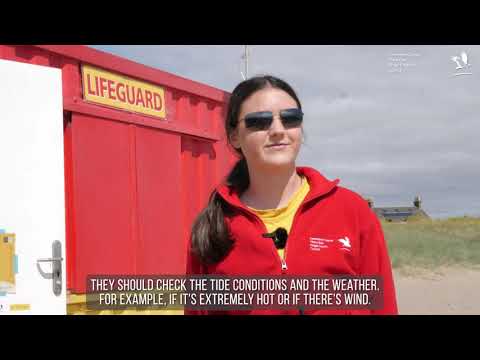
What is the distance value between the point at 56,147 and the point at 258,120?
141 centimetres

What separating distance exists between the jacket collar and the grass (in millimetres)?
7972

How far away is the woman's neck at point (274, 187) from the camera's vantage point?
1.66 meters

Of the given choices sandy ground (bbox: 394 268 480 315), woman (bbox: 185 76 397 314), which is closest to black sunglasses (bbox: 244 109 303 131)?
woman (bbox: 185 76 397 314)

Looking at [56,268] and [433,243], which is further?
[433,243]

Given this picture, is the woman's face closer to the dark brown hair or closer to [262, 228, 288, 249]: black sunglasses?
the dark brown hair

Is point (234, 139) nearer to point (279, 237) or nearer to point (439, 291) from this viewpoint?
point (279, 237)

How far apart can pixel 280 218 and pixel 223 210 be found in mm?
199

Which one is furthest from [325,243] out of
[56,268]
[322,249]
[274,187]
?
[56,268]

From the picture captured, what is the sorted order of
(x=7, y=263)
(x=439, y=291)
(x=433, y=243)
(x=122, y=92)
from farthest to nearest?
(x=433, y=243) < (x=439, y=291) < (x=122, y=92) < (x=7, y=263)

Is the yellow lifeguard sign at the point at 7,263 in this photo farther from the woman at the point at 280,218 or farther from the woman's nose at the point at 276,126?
the woman's nose at the point at 276,126

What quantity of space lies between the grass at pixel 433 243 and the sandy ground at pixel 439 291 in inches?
25.2

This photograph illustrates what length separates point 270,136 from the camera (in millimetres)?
1608

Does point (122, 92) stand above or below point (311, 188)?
above
